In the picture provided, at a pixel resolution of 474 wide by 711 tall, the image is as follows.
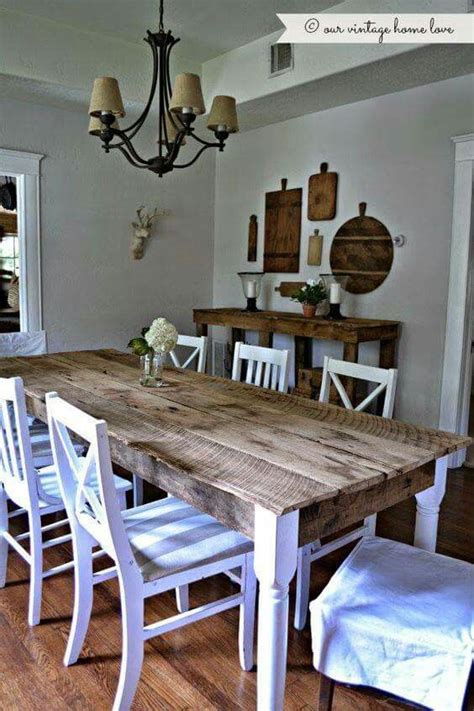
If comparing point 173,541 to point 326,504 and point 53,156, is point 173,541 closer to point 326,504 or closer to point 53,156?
point 326,504

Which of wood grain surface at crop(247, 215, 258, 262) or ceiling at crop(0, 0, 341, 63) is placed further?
wood grain surface at crop(247, 215, 258, 262)

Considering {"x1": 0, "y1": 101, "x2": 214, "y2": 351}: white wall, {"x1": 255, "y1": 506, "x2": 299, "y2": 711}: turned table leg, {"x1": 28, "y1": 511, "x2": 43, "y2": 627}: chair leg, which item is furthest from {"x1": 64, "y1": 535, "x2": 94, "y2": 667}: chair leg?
{"x1": 0, "y1": 101, "x2": 214, "y2": 351}: white wall

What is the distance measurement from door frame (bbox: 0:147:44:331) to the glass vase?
2285 millimetres

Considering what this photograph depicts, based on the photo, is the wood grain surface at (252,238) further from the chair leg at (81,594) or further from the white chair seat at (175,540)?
the chair leg at (81,594)

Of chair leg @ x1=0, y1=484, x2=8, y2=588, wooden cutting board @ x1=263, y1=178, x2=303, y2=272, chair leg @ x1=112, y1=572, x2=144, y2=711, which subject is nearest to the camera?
chair leg @ x1=112, y1=572, x2=144, y2=711

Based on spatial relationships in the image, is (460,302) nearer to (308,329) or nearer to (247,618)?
(308,329)

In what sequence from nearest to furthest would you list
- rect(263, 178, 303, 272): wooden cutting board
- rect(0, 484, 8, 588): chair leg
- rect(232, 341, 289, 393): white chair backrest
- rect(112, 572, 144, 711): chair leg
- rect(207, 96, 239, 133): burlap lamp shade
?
rect(112, 572, 144, 711): chair leg
rect(0, 484, 8, 588): chair leg
rect(207, 96, 239, 133): burlap lamp shade
rect(232, 341, 289, 393): white chair backrest
rect(263, 178, 303, 272): wooden cutting board

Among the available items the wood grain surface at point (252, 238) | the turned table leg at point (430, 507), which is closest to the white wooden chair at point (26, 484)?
the turned table leg at point (430, 507)

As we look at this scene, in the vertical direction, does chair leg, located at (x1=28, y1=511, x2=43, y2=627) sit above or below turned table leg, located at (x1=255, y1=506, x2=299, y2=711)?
below

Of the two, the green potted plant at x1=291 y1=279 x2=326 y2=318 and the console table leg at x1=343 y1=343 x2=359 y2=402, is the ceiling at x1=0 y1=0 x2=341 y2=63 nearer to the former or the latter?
the green potted plant at x1=291 y1=279 x2=326 y2=318

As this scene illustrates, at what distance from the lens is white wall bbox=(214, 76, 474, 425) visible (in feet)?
12.1

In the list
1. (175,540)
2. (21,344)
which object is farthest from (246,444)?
(21,344)

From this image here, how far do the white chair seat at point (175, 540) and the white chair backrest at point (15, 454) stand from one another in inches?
14.6

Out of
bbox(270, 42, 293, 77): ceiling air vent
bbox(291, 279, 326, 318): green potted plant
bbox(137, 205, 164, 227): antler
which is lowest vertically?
bbox(291, 279, 326, 318): green potted plant
